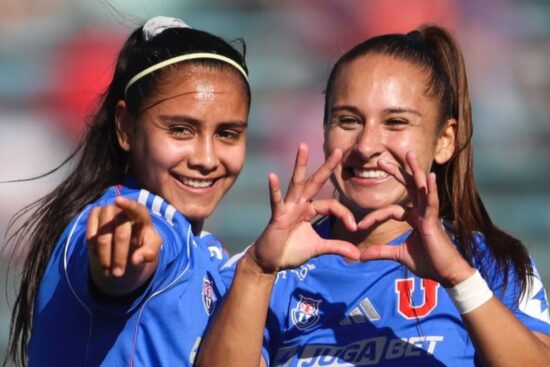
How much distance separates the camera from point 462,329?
251 centimetres

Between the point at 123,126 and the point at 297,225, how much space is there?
0.60 metres

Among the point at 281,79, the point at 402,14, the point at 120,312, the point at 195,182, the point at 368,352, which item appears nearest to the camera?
the point at 120,312

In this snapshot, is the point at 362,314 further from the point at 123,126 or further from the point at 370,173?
the point at 123,126

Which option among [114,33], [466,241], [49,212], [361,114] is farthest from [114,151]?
[114,33]

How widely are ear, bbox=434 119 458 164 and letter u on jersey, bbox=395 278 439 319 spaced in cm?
37

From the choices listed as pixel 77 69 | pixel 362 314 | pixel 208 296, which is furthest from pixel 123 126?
pixel 77 69

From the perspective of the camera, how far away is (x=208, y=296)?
2.51 metres

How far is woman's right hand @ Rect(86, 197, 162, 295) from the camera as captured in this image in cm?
196

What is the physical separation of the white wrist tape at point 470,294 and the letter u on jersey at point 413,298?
23cm

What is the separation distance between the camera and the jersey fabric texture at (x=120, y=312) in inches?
89.0

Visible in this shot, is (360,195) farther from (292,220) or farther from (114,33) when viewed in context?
(114,33)

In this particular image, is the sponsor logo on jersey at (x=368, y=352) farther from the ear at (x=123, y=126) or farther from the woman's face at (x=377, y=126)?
the ear at (x=123, y=126)

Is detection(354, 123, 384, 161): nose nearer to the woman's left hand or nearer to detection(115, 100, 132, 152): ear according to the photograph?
the woman's left hand

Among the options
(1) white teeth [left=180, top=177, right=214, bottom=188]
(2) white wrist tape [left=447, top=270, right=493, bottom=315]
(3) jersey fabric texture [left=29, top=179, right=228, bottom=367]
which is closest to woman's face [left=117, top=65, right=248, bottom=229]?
(1) white teeth [left=180, top=177, right=214, bottom=188]
